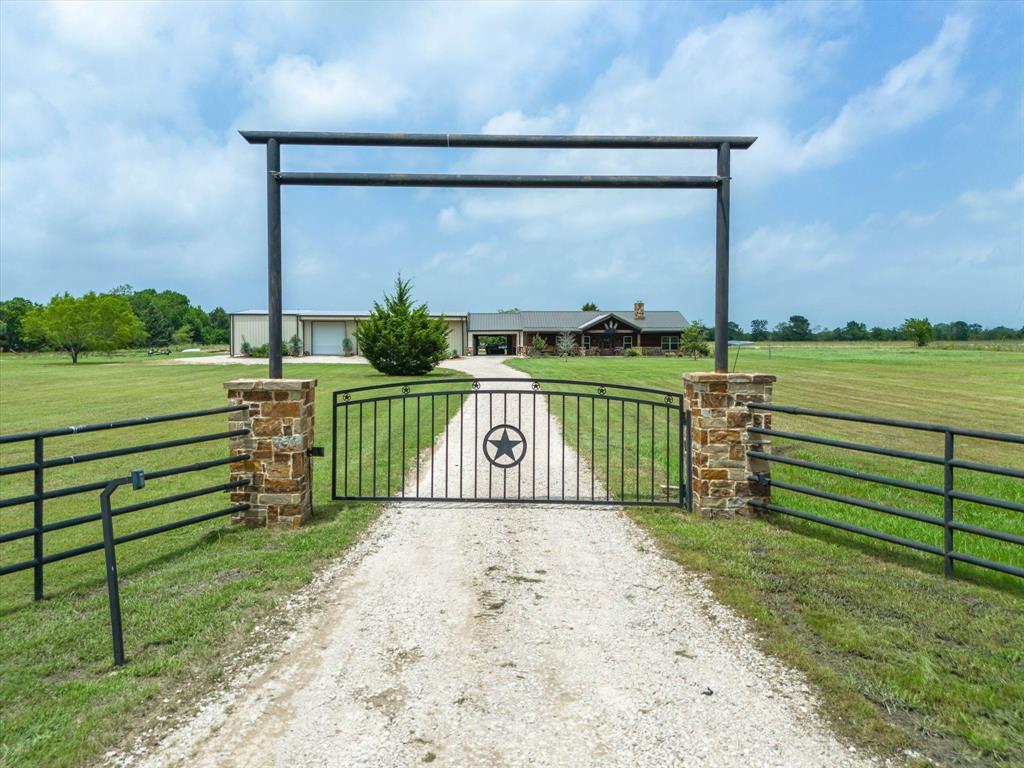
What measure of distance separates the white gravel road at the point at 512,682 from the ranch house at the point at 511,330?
51.0m

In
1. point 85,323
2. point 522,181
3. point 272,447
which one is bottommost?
point 272,447

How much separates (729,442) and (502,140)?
408 cm

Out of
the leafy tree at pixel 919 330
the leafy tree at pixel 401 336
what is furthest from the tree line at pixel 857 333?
the leafy tree at pixel 401 336

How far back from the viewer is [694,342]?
56.2 meters

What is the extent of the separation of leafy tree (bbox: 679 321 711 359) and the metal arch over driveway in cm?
4989

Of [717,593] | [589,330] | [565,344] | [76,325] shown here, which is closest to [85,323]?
[76,325]

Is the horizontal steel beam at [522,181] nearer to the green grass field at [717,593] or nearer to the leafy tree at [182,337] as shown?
the green grass field at [717,593]

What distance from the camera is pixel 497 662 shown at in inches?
142

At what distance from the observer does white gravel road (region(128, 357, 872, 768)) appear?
2.81 meters

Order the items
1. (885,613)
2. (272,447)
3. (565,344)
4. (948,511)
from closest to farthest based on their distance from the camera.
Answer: (885,613) → (948,511) → (272,447) → (565,344)

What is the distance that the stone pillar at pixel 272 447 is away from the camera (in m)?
6.36

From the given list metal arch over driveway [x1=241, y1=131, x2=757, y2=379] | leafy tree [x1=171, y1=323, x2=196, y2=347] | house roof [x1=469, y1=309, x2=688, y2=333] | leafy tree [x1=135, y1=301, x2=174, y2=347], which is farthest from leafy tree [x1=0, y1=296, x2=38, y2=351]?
metal arch over driveway [x1=241, y1=131, x2=757, y2=379]

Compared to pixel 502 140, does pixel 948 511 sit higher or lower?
lower

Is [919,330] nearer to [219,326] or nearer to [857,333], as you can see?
[857,333]
